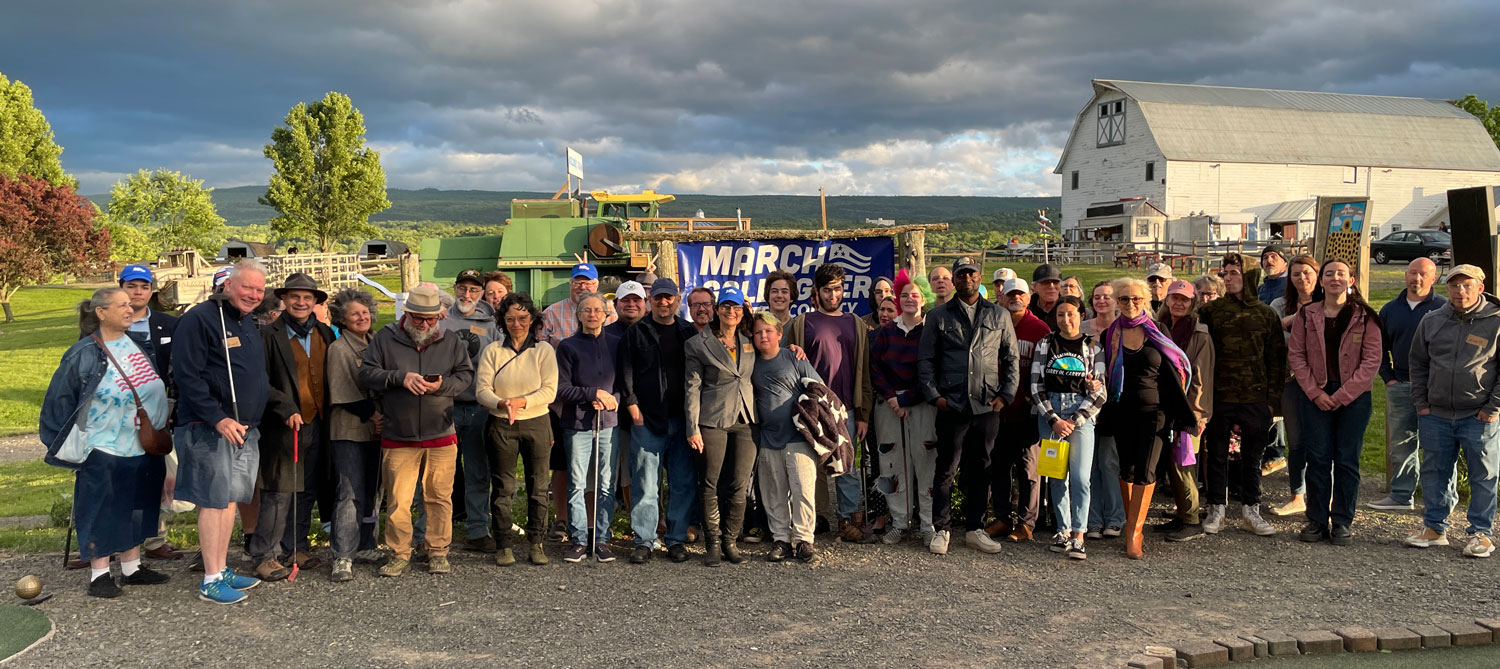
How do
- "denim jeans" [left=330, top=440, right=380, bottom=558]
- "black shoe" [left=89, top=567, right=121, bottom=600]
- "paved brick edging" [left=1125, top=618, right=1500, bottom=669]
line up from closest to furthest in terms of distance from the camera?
"paved brick edging" [left=1125, top=618, right=1500, bottom=669] < "black shoe" [left=89, top=567, right=121, bottom=600] < "denim jeans" [left=330, top=440, right=380, bottom=558]

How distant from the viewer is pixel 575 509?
6242 millimetres

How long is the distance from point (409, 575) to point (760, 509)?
2425 mm

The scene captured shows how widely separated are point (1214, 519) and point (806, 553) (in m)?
3.04

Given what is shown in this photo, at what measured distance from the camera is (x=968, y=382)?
626cm

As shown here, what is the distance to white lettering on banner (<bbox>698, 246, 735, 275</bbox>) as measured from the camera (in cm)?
831

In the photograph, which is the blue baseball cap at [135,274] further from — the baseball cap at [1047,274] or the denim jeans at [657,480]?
the baseball cap at [1047,274]

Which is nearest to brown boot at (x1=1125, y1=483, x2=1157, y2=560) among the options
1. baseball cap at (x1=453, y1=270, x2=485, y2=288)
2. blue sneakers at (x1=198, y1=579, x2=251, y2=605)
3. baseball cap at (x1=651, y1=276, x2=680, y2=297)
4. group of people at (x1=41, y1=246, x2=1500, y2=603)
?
group of people at (x1=41, y1=246, x2=1500, y2=603)

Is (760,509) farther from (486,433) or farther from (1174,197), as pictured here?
(1174,197)

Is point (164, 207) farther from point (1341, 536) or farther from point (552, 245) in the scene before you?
point (1341, 536)

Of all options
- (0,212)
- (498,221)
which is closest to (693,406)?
(0,212)

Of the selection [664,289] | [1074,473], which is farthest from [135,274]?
[1074,473]

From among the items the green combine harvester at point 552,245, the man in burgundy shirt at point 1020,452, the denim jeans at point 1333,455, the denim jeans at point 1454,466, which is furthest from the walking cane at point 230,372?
the green combine harvester at point 552,245

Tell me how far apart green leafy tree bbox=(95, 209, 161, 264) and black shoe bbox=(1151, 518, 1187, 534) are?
46.6 meters

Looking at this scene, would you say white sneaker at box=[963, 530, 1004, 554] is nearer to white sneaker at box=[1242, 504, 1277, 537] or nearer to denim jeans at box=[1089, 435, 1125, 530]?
denim jeans at box=[1089, 435, 1125, 530]
